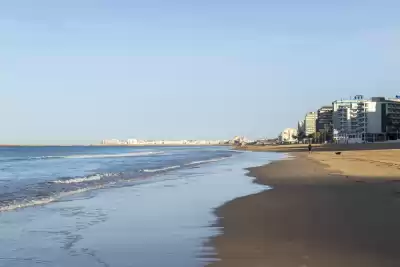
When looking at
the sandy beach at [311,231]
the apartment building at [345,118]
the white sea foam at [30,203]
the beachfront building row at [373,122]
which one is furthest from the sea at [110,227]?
the apartment building at [345,118]

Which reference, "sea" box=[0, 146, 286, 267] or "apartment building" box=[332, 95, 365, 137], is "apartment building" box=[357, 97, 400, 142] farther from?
"sea" box=[0, 146, 286, 267]

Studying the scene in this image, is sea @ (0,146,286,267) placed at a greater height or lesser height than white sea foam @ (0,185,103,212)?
greater

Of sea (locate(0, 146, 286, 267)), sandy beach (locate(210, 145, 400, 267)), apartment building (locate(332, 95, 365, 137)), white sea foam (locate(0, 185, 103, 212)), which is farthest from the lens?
apartment building (locate(332, 95, 365, 137))

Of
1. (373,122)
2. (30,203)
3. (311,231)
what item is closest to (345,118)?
(373,122)

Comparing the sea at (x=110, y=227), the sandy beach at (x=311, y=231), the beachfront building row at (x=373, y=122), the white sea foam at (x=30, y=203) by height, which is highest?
the beachfront building row at (x=373, y=122)

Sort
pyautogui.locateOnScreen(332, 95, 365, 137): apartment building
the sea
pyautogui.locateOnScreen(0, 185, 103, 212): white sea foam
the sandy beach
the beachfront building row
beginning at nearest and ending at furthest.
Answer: the sandy beach, the sea, pyautogui.locateOnScreen(0, 185, 103, 212): white sea foam, the beachfront building row, pyautogui.locateOnScreen(332, 95, 365, 137): apartment building

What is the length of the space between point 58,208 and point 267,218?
5.86 m

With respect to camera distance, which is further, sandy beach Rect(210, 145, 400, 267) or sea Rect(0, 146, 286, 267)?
sea Rect(0, 146, 286, 267)

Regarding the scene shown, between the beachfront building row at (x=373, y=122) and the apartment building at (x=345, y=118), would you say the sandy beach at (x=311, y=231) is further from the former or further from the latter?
the apartment building at (x=345, y=118)

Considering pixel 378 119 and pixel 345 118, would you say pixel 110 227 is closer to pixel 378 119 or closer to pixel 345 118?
pixel 378 119

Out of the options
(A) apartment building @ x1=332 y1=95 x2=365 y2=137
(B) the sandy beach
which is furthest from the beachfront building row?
(B) the sandy beach

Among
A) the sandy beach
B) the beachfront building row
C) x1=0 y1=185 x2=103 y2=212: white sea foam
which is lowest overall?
x1=0 y1=185 x2=103 y2=212: white sea foam

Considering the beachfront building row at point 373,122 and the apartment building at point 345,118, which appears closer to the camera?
the beachfront building row at point 373,122

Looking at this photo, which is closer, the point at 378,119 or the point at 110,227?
the point at 110,227
